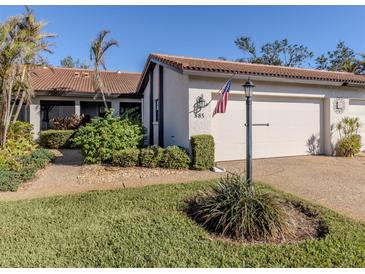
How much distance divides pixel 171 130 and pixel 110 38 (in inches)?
286

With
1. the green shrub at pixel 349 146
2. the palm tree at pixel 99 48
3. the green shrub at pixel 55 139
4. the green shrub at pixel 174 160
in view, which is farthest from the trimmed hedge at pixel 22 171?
the green shrub at pixel 349 146

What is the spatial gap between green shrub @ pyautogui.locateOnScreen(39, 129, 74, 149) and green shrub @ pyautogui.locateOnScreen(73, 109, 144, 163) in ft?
19.4

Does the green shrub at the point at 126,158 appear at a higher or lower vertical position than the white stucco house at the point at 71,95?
lower

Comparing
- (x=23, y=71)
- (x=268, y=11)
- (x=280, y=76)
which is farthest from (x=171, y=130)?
(x=23, y=71)

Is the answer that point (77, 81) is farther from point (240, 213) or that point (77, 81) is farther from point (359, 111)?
point (359, 111)

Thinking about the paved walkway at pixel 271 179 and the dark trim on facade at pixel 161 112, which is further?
the dark trim on facade at pixel 161 112

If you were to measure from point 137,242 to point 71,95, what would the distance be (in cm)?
1414

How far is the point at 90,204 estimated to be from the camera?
190 inches

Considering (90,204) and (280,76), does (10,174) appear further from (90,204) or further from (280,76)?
(280,76)

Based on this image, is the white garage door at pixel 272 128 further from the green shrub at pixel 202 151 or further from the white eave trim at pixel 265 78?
the green shrub at pixel 202 151

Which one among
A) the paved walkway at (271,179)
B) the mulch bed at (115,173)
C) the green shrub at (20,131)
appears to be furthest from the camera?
the green shrub at (20,131)

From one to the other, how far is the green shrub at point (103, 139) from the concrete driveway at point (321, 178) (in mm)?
3676

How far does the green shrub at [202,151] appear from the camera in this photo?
26.0ft

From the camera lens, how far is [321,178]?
22.5 feet
